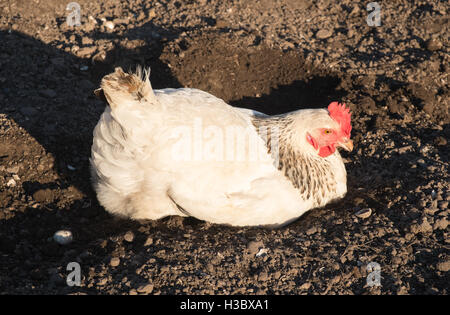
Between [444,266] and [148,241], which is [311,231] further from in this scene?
[148,241]

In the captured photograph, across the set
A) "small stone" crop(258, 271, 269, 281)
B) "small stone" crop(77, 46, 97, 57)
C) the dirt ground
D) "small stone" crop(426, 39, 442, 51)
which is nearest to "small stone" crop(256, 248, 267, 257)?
the dirt ground

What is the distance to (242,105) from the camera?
6.03 m

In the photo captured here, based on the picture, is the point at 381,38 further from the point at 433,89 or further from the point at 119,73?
the point at 119,73

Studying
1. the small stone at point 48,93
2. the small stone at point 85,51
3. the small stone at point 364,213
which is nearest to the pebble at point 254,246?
the small stone at point 364,213

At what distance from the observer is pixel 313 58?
641cm

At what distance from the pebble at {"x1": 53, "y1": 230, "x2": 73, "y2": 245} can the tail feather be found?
1353 mm

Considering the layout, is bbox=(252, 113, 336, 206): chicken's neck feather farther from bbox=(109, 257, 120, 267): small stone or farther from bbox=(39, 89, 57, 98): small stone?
bbox=(39, 89, 57, 98): small stone

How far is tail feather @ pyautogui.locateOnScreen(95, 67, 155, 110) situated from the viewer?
3711 mm

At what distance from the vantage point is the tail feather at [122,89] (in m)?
3.71

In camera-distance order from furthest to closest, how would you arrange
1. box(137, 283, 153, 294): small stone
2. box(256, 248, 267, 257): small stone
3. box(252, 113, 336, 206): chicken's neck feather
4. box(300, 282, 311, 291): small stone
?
box(252, 113, 336, 206): chicken's neck feather → box(256, 248, 267, 257): small stone → box(300, 282, 311, 291): small stone → box(137, 283, 153, 294): small stone

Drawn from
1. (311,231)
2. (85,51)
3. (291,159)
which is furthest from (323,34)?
(311,231)

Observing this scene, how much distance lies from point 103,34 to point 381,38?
13.5 feet

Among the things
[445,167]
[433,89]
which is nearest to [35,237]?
[445,167]

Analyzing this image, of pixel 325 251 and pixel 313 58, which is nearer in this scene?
pixel 325 251
